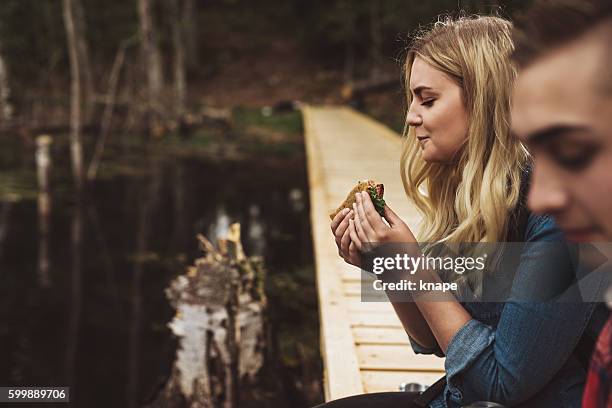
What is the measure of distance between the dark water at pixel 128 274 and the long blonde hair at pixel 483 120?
3.32 metres

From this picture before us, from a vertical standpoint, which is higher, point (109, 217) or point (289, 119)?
point (289, 119)

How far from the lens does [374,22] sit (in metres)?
26.5

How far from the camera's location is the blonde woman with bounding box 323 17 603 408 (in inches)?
50.0

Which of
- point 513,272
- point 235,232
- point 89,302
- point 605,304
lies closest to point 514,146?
point 513,272

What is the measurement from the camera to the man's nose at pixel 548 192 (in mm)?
650

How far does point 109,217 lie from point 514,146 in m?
9.34

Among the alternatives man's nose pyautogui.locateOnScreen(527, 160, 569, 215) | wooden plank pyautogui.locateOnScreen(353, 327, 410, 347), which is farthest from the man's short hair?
wooden plank pyautogui.locateOnScreen(353, 327, 410, 347)

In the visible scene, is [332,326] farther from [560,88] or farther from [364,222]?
[560,88]

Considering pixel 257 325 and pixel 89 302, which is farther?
pixel 89 302

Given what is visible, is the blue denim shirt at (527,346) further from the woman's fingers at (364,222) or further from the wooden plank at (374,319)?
the wooden plank at (374,319)

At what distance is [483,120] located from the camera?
1.43m

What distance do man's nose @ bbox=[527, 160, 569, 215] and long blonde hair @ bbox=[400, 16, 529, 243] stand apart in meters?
0.70

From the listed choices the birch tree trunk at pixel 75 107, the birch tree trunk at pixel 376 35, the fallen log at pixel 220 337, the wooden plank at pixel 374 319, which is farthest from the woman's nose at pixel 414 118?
the birch tree trunk at pixel 376 35

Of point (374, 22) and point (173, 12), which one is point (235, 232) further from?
point (374, 22)
